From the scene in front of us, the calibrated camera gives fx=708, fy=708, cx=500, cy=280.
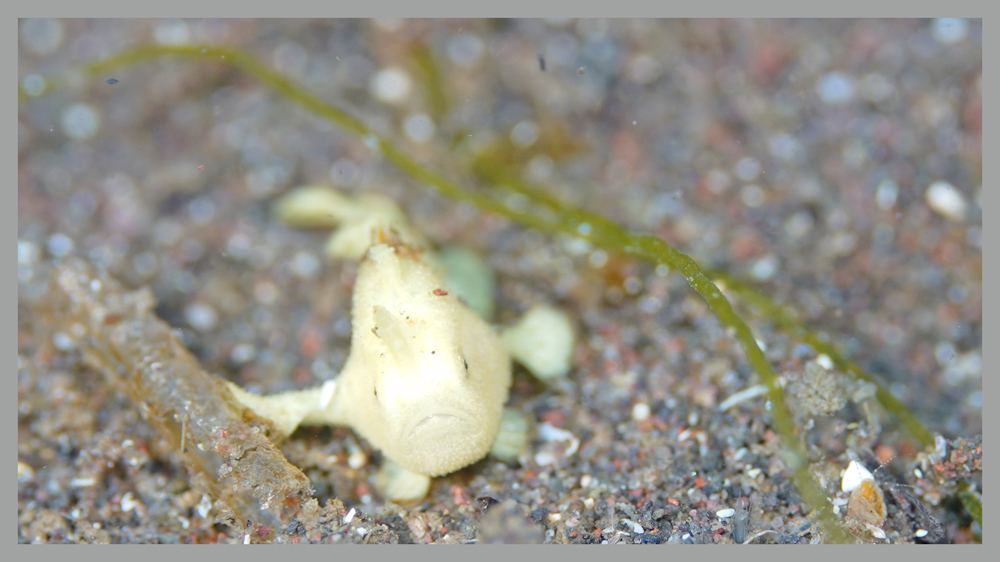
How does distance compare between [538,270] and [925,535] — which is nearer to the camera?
[925,535]

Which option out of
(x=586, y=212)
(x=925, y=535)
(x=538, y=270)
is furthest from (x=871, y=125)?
(x=925, y=535)

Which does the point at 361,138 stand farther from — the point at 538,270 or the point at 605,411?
the point at 605,411

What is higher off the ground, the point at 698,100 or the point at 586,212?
the point at 698,100

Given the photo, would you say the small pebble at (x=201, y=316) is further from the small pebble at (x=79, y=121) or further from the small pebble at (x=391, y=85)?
the small pebble at (x=391, y=85)

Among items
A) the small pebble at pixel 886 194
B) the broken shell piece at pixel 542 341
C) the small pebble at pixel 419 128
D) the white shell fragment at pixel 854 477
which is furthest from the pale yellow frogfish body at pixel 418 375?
the small pebble at pixel 886 194

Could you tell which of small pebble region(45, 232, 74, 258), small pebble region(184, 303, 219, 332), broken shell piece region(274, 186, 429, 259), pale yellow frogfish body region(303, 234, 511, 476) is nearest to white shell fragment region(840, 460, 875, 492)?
pale yellow frogfish body region(303, 234, 511, 476)

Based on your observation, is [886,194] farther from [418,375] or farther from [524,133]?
[418,375]

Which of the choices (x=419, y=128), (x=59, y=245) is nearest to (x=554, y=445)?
(x=419, y=128)
